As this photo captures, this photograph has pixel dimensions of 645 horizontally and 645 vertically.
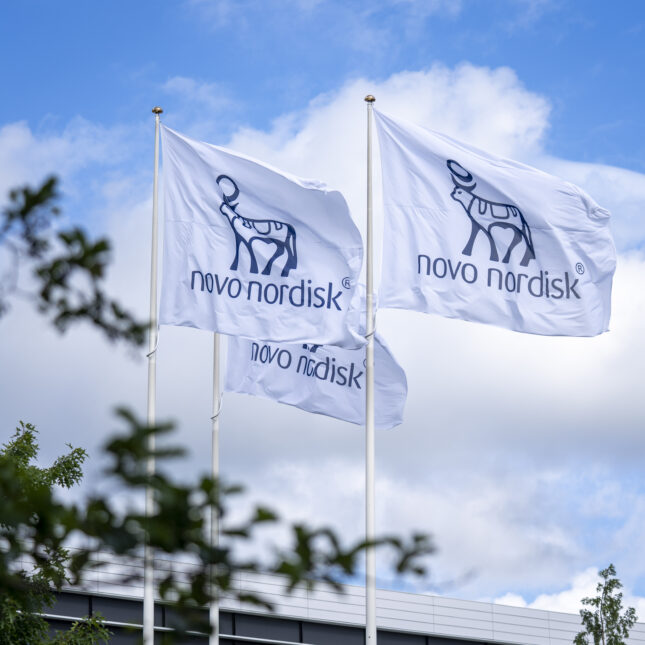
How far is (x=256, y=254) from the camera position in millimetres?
18219

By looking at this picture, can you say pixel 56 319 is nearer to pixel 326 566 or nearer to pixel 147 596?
pixel 326 566

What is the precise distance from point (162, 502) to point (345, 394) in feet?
54.7

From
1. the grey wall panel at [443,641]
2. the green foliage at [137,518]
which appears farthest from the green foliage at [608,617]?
the green foliage at [137,518]

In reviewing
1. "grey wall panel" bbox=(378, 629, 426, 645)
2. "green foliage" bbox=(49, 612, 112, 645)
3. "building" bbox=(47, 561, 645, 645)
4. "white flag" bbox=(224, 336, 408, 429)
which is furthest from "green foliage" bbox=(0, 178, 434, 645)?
"grey wall panel" bbox=(378, 629, 426, 645)

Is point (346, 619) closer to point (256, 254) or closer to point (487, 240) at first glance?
point (256, 254)

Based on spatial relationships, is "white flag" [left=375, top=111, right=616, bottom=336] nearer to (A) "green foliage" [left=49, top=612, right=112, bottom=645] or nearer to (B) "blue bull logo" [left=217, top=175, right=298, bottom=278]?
(B) "blue bull logo" [left=217, top=175, right=298, bottom=278]

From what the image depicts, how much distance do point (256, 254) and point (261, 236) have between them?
0.31m

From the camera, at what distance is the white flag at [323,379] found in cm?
1972

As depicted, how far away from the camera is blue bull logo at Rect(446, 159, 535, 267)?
17766mm

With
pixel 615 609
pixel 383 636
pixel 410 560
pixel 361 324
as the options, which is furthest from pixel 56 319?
pixel 383 636

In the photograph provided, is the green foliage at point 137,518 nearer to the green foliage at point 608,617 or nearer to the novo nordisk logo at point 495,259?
the novo nordisk logo at point 495,259

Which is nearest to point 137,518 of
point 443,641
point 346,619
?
point 346,619

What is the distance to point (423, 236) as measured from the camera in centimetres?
1762

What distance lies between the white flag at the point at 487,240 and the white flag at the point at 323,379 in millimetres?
2700
